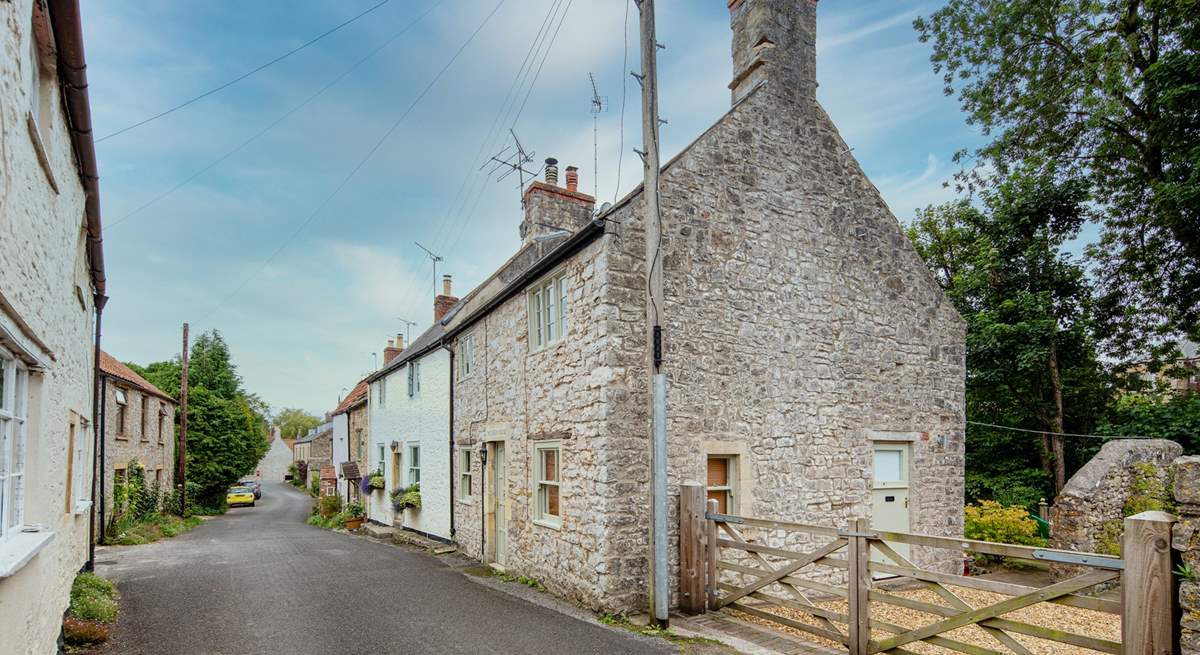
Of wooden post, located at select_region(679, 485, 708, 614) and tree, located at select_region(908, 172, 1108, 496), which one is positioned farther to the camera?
tree, located at select_region(908, 172, 1108, 496)

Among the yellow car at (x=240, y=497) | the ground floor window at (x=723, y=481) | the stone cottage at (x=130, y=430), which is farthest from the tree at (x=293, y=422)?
the ground floor window at (x=723, y=481)

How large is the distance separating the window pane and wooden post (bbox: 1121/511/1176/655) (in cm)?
609

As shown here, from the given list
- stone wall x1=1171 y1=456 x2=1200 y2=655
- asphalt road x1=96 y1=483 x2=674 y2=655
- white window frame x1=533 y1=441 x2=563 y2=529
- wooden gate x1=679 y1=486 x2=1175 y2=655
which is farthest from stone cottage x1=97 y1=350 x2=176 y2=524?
stone wall x1=1171 y1=456 x2=1200 y2=655

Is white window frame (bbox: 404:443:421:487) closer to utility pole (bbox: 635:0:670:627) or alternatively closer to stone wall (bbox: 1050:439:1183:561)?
utility pole (bbox: 635:0:670:627)

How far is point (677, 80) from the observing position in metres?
9.39

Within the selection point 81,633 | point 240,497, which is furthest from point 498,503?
point 240,497

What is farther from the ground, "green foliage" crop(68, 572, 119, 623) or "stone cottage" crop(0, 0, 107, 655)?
"stone cottage" crop(0, 0, 107, 655)

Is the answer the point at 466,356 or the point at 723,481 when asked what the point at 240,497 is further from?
the point at 723,481

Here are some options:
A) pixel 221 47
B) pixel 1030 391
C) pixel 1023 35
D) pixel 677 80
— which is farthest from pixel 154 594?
pixel 1023 35

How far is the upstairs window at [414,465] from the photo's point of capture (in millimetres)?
18594

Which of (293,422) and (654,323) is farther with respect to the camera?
(293,422)

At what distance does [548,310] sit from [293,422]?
4663 inches

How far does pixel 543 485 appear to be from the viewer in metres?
10.9

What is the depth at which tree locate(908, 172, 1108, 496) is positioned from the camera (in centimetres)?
1752
